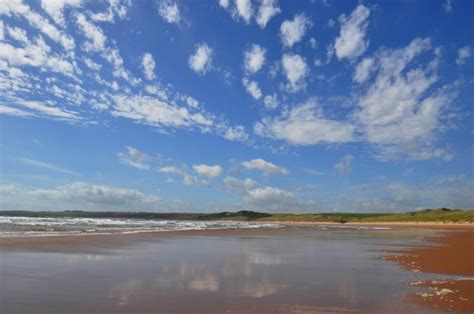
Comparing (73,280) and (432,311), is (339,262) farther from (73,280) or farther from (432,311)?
(73,280)

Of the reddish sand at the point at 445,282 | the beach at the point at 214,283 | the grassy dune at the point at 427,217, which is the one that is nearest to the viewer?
the beach at the point at 214,283

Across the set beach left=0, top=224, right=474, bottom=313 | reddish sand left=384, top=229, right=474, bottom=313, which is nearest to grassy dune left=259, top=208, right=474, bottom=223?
reddish sand left=384, top=229, right=474, bottom=313

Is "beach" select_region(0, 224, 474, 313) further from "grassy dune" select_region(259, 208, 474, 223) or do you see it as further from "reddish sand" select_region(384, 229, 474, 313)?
"grassy dune" select_region(259, 208, 474, 223)

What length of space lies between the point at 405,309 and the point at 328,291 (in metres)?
2.44

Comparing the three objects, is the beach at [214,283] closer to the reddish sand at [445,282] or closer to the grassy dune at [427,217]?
the reddish sand at [445,282]

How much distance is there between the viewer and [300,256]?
20797 millimetres

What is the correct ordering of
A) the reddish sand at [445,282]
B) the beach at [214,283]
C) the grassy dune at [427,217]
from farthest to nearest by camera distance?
1. the grassy dune at [427,217]
2. the reddish sand at [445,282]
3. the beach at [214,283]

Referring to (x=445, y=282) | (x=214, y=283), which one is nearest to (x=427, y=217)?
(x=445, y=282)

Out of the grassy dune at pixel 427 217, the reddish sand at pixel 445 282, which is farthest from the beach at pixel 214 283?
the grassy dune at pixel 427 217


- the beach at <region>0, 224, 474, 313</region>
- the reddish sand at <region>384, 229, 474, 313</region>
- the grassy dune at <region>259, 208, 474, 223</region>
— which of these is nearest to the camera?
the beach at <region>0, 224, 474, 313</region>

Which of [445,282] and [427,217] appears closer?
[445,282]

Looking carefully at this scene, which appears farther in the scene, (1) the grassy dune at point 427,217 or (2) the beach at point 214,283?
(1) the grassy dune at point 427,217

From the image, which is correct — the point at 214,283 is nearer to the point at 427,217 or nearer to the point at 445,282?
the point at 445,282

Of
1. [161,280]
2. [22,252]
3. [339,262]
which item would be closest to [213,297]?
[161,280]
